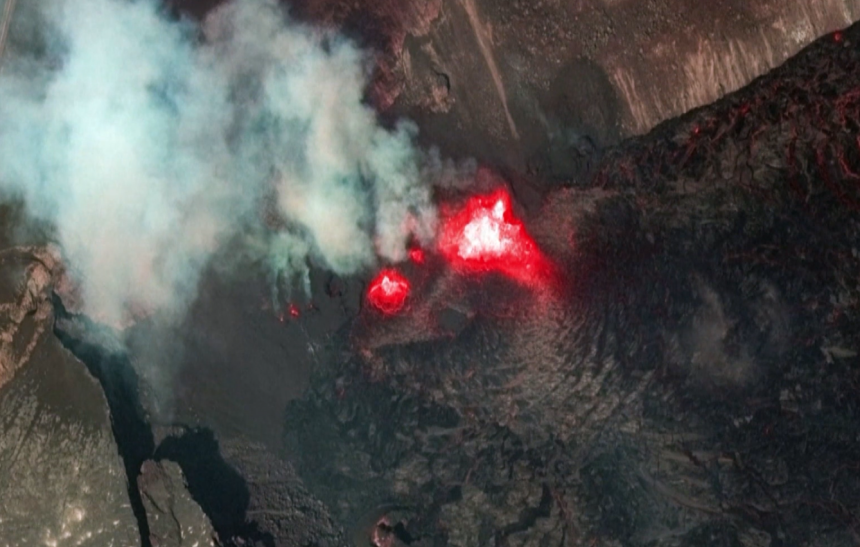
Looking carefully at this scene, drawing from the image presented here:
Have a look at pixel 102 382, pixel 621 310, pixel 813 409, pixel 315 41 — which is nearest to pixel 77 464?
pixel 102 382

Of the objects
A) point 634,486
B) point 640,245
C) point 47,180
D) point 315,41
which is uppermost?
point 315,41

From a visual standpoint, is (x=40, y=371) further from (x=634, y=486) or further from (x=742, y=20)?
(x=742, y=20)

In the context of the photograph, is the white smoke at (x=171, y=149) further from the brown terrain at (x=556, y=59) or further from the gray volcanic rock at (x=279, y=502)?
the gray volcanic rock at (x=279, y=502)

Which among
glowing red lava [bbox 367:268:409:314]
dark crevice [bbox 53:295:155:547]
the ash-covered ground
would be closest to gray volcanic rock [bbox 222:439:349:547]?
the ash-covered ground

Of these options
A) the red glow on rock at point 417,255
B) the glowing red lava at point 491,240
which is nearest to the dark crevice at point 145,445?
the red glow on rock at point 417,255

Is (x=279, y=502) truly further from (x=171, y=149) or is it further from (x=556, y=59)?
(x=556, y=59)

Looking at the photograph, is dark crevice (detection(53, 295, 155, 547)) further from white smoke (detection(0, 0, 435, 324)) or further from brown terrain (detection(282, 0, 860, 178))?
brown terrain (detection(282, 0, 860, 178))
